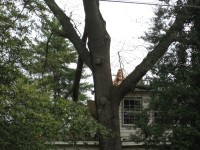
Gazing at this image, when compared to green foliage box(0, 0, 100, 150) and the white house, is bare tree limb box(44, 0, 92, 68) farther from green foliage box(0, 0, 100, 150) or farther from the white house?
green foliage box(0, 0, 100, 150)

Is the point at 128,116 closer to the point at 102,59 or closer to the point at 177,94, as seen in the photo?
the point at 102,59

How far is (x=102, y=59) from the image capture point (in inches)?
643

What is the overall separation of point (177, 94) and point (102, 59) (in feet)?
14.7

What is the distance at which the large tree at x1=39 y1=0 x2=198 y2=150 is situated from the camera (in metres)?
14.7

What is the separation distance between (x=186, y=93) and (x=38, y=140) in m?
5.00

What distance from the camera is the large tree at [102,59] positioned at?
14705 mm

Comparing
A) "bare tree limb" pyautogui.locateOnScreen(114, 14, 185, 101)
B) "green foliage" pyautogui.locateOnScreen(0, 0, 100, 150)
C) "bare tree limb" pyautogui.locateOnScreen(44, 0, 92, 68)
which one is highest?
"bare tree limb" pyautogui.locateOnScreen(44, 0, 92, 68)

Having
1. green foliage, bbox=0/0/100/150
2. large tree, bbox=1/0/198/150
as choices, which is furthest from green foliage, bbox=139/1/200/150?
green foliage, bbox=0/0/100/150

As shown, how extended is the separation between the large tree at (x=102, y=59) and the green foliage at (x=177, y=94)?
566 mm

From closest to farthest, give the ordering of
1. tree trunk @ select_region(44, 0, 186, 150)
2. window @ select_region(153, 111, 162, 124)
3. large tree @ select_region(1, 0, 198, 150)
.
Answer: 1. window @ select_region(153, 111, 162, 124)
2. large tree @ select_region(1, 0, 198, 150)
3. tree trunk @ select_region(44, 0, 186, 150)

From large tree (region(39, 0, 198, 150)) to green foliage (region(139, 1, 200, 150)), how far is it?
566 mm

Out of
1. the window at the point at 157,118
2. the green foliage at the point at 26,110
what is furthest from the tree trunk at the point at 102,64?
the green foliage at the point at 26,110

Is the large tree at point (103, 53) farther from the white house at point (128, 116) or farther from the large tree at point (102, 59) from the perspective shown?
the white house at point (128, 116)

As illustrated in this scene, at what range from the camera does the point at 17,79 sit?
29.6 ft
